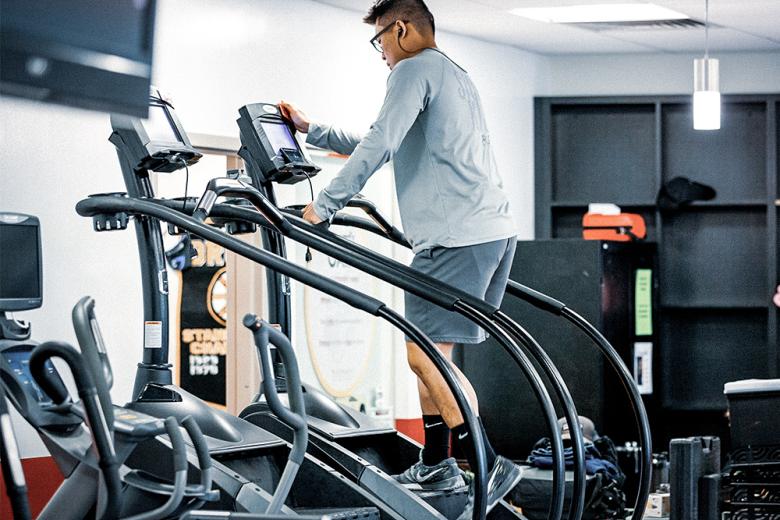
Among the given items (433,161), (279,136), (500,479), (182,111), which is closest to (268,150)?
(279,136)

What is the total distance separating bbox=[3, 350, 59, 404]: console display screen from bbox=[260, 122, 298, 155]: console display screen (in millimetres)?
1155

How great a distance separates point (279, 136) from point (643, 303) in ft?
13.4

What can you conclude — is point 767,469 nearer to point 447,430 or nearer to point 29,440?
point 447,430

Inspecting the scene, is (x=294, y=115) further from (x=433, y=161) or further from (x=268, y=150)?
(x=433, y=161)

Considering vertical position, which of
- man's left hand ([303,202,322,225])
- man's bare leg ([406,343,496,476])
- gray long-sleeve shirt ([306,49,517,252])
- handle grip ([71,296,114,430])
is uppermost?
gray long-sleeve shirt ([306,49,517,252])

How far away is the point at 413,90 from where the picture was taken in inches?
153

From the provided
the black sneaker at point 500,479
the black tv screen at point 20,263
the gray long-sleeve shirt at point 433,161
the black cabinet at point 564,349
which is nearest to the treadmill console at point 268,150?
the gray long-sleeve shirt at point 433,161

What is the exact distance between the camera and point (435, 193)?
3.99 metres

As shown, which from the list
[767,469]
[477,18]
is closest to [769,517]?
[767,469]

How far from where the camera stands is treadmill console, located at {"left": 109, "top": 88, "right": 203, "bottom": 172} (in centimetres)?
408

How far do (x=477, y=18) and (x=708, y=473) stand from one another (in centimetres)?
402

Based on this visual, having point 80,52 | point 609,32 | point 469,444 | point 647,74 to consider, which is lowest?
point 469,444

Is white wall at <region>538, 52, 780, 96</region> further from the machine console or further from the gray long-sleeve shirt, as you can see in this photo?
the machine console

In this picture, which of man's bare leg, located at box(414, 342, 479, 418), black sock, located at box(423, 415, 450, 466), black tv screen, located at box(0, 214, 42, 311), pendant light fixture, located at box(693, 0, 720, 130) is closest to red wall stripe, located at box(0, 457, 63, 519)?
black tv screen, located at box(0, 214, 42, 311)
